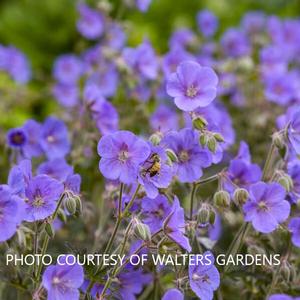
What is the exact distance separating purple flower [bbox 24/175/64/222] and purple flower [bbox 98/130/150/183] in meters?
0.10

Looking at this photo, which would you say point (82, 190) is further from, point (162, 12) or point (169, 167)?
point (162, 12)

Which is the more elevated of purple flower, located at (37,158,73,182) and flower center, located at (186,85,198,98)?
flower center, located at (186,85,198,98)

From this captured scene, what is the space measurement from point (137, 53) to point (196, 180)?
751 mm

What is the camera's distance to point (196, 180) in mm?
1473

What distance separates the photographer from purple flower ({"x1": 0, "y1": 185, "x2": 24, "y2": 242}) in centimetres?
123

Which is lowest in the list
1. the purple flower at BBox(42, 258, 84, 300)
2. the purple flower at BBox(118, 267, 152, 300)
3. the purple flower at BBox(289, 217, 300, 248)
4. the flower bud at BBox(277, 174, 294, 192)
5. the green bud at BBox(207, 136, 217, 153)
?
the purple flower at BBox(118, 267, 152, 300)

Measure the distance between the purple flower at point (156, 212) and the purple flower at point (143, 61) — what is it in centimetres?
79

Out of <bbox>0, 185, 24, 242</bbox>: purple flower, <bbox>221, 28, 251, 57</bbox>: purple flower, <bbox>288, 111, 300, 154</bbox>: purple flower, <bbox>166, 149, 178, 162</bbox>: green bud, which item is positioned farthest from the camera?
<bbox>221, 28, 251, 57</bbox>: purple flower

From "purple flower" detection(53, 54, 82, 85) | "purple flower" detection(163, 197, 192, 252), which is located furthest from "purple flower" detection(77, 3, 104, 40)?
"purple flower" detection(163, 197, 192, 252)

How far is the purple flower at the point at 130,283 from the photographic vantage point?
1450 millimetres

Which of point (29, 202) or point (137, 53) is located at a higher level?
point (137, 53)

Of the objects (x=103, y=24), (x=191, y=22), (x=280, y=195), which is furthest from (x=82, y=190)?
(x=191, y=22)

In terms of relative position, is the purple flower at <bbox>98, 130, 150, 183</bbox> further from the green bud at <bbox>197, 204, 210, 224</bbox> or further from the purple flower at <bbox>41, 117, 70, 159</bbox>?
the purple flower at <bbox>41, 117, 70, 159</bbox>

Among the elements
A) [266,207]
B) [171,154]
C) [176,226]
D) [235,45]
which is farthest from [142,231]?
[235,45]
